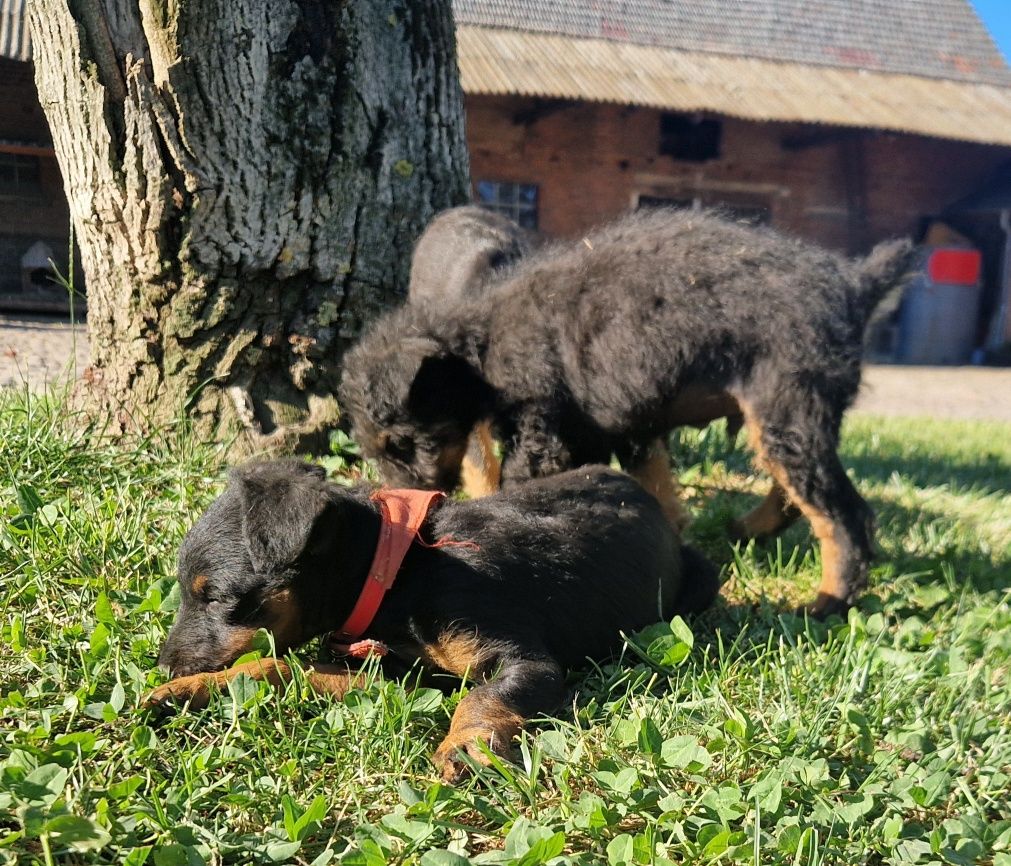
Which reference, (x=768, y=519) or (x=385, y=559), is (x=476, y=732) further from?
(x=768, y=519)

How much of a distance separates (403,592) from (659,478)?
230 cm

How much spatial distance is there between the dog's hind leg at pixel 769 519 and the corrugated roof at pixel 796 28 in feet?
53.9

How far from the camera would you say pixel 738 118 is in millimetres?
17781

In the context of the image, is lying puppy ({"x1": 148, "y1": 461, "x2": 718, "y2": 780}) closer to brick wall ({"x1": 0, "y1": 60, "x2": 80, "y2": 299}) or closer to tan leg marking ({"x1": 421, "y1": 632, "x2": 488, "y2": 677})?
tan leg marking ({"x1": 421, "y1": 632, "x2": 488, "y2": 677})

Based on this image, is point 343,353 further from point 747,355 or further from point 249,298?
point 747,355

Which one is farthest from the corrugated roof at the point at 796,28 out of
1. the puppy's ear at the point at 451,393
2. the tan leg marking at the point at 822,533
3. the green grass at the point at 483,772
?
the green grass at the point at 483,772

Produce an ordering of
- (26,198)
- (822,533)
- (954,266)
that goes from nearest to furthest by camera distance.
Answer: (822,533) → (26,198) → (954,266)

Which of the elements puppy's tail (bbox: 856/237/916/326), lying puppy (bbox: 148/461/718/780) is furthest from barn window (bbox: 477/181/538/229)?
lying puppy (bbox: 148/461/718/780)

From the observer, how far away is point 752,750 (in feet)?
8.32

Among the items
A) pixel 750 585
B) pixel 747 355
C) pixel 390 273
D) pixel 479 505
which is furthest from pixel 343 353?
pixel 750 585

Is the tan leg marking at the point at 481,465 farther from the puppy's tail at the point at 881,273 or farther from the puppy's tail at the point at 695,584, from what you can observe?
the puppy's tail at the point at 881,273

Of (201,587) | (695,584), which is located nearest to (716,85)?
(695,584)

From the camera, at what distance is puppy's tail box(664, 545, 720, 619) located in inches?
143

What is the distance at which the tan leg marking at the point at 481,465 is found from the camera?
4.46 metres
